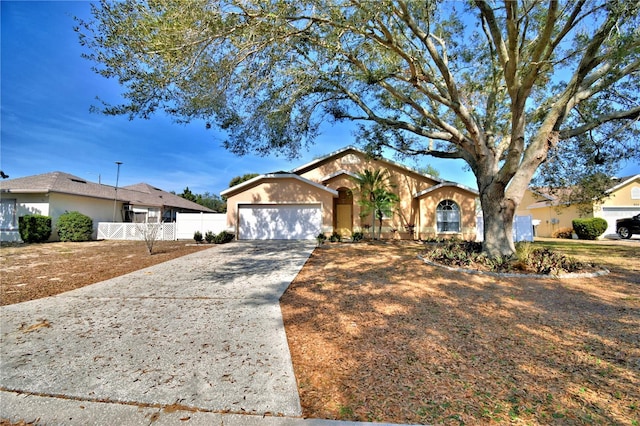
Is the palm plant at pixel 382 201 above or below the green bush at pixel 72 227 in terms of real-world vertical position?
above

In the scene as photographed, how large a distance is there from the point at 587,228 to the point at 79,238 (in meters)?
31.6

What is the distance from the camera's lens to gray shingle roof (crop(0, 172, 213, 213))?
15992mm

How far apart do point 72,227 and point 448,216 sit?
71.5 feet

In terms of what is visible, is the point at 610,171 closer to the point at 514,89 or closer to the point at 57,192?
the point at 514,89

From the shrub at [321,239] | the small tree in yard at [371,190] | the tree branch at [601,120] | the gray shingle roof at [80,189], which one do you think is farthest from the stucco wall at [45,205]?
the tree branch at [601,120]

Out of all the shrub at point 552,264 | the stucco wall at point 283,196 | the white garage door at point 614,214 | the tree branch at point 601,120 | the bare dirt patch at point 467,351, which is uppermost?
the tree branch at point 601,120

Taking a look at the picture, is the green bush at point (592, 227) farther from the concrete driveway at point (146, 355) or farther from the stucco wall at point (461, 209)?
the concrete driveway at point (146, 355)

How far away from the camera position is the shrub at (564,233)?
20391 mm

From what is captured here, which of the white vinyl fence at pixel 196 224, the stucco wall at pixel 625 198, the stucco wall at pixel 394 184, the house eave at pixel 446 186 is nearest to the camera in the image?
the house eave at pixel 446 186

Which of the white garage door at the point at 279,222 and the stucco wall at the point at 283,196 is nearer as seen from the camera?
the stucco wall at the point at 283,196

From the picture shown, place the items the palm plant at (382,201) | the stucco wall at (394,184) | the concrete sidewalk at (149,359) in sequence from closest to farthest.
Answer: the concrete sidewalk at (149,359), the palm plant at (382,201), the stucco wall at (394,184)

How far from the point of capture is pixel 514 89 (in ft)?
23.2

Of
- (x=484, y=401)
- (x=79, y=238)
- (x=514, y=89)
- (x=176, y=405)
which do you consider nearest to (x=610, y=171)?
(x=514, y=89)

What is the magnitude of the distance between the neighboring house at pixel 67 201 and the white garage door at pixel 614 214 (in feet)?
111
